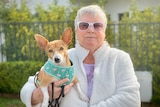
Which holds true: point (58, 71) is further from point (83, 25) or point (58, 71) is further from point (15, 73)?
point (15, 73)

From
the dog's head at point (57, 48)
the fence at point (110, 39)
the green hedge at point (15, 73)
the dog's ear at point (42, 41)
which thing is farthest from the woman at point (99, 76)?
the green hedge at point (15, 73)

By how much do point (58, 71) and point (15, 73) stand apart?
490 cm

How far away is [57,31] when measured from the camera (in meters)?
7.15

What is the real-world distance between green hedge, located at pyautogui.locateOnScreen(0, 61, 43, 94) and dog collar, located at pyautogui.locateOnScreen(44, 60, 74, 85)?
4.47 meters

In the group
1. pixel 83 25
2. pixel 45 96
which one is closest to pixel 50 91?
pixel 45 96

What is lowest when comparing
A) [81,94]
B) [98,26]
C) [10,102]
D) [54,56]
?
[10,102]

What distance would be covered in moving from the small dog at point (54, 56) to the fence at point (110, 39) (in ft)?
14.2

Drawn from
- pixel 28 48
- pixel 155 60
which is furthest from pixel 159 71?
pixel 28 48

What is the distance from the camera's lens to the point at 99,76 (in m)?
2.44

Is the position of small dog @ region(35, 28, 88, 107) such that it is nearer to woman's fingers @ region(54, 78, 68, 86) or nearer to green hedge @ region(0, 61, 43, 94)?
woman's fingers @ region(54, 78, 68, 86)

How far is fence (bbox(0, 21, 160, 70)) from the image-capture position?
21.4 feet

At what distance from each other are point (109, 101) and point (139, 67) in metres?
4.35

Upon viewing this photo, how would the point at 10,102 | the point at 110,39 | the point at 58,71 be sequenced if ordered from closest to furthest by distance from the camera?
1. the point at 58,71
2. the point at 110,39
3. the point at 10,102

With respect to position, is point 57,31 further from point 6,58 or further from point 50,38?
point 6,58
